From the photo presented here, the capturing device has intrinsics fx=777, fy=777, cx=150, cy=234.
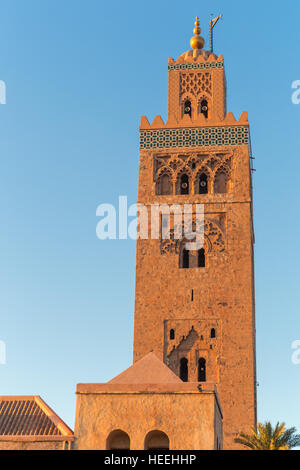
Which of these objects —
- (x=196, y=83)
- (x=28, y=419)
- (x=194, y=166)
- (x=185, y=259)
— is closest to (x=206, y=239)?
(x=185, y=259)

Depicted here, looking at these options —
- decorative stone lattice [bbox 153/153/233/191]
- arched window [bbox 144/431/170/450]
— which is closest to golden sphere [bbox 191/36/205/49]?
decorative stone lattice [bbox 153/153/233/191]

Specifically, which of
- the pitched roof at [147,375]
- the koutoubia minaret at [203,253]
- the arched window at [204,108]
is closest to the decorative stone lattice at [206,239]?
the koutoubia minaret at [203,253]

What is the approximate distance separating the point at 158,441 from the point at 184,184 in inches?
524

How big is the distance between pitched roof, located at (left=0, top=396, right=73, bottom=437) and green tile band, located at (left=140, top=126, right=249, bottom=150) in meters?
13.6

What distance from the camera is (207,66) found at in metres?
33.7

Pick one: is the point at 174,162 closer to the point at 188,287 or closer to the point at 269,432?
the point at 188,287

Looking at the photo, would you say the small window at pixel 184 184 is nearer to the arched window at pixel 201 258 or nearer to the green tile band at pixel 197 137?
the green tile band at pixel 197 137

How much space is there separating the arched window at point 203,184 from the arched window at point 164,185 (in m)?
1.23

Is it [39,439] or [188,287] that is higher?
[188,287]

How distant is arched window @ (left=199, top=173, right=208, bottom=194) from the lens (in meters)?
31.7
